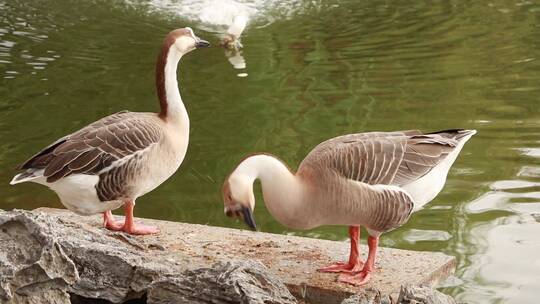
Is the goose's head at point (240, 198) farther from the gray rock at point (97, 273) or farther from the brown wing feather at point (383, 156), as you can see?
the brown wing feather at point (383, 156)

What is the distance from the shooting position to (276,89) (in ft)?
28.0

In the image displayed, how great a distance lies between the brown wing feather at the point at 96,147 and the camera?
15.6 ft

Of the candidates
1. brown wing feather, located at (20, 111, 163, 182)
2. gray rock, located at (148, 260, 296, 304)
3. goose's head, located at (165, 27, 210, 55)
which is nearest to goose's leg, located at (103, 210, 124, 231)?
brown wing feather, located at (20, 111, 163, 182)

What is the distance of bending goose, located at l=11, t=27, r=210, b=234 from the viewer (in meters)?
4.79

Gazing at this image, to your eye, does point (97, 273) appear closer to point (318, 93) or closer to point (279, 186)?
point (279, 186)

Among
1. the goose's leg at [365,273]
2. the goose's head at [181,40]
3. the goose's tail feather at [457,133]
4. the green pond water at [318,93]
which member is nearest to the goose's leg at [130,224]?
the green pond water at [318,93]

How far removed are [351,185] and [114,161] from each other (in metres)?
1.29

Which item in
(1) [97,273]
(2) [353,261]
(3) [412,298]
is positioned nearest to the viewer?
(3) [412,298]

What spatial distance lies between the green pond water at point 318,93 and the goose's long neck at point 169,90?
0.89 metres

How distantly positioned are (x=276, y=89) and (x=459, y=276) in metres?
3.88

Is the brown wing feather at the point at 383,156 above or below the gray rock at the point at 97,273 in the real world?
above

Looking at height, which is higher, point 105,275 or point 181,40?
point 181,40

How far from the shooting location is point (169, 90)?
513 centimetres

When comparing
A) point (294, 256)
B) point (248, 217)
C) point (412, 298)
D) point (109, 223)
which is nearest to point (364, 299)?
point (412, 298)
